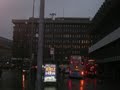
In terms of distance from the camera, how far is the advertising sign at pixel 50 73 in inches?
1638

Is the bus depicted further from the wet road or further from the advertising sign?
the advertising sign

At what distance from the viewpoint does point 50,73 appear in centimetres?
4203

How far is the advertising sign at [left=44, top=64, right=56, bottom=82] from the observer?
4159 centimetres

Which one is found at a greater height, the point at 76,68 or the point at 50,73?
the point at 76,68

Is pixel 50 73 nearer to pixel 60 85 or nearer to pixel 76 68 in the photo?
pixel 60 85

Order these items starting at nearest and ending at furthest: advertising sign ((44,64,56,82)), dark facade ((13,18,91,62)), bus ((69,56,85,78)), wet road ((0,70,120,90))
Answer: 1. wet road ((0,70,120,90))
2. advertising sign ((44,64,56,82))
3. bus ((69,56,85,78))
4. dark facade ((13,18,91,62))

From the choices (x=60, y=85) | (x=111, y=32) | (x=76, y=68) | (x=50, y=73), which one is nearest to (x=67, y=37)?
(x=76, y=68)

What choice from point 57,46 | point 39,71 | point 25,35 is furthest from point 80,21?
point 39,71

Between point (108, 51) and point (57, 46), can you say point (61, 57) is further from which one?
point (108, 51)

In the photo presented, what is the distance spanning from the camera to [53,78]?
138 feet

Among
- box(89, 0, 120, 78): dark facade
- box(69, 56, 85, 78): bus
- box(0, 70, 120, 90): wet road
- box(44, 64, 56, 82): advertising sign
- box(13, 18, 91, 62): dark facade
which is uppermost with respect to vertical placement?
box(13, 18, 91, 62): dark facade

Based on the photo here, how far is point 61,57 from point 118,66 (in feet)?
262

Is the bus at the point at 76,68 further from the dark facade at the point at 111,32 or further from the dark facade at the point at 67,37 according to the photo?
the dark facade at the point at 67,37

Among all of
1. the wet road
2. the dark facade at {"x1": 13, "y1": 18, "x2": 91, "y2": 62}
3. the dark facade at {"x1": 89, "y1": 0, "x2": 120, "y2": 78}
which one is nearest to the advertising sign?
the wet road
